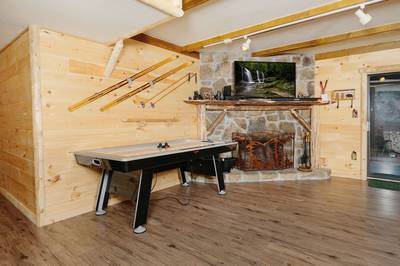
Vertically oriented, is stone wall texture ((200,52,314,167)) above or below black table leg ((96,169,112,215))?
above

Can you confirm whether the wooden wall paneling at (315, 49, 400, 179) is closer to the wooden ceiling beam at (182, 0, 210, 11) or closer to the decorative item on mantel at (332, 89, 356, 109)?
the decorative item on mantel at (332, 89, 356, 109)

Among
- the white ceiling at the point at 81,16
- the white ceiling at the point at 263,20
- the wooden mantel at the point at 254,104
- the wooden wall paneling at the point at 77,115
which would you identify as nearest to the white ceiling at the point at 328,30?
the white ceiling at the point at 263,20

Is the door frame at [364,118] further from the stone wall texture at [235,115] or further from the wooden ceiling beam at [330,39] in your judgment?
the wooden ceiling beam at [330,39]

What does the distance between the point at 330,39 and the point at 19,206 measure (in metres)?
4.80


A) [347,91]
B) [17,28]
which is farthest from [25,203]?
[347,91]

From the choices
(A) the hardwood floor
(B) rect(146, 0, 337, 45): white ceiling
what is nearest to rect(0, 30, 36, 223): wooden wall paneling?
(A) the hardwood floor

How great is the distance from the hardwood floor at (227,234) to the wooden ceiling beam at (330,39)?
2248mm

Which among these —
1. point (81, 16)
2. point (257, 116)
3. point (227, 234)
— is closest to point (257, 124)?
point (257, 116)

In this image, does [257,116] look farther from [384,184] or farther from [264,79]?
[384,184]

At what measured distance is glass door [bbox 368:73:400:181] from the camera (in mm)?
4195

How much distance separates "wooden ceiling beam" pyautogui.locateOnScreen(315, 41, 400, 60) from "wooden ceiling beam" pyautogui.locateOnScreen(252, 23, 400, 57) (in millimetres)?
856

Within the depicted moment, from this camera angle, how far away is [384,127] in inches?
170

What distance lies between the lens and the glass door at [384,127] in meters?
4.20

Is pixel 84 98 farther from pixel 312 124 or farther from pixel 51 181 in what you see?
pixel 312 124
